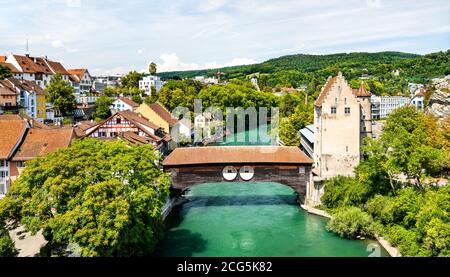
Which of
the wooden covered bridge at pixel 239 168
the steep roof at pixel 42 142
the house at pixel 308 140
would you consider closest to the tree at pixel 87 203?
the steep roof at pixel 42 142

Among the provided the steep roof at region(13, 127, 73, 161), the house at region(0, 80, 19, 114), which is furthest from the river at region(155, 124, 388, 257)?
the house at region(0, 80, 19, 114)

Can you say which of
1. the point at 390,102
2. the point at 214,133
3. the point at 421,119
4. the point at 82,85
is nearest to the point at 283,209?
the point at 421,119

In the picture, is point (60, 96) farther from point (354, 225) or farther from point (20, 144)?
point (354, 225)

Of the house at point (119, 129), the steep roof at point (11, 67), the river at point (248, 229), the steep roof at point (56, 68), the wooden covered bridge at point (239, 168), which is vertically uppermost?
the steep roof at point (56, 68)

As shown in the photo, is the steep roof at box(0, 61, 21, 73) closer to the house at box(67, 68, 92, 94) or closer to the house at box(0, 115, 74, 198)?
the house at box(67, 68, 92, 94)

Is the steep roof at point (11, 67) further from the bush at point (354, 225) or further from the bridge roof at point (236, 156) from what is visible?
the bush at point (354, 225)

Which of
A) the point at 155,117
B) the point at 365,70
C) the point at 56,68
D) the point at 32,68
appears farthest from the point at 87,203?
the point at 365,70
